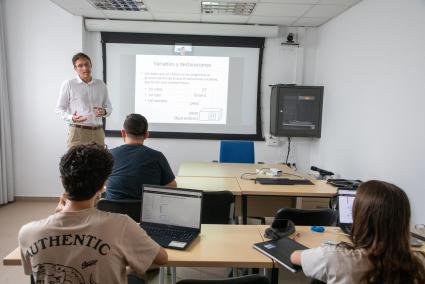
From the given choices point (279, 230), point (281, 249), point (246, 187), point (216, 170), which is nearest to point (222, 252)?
point (281, 249)

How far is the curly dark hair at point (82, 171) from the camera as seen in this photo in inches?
45.8

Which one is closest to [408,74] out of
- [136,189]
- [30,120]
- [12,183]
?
[136,189]

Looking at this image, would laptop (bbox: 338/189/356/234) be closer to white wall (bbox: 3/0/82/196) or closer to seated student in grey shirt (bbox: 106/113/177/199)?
seated student in grey shirt (bbox: 106/113/177/199)

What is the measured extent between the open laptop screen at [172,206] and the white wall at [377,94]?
6.41 feet

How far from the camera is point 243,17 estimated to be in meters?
4.54

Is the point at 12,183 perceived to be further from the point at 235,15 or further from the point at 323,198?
the point at 323,198

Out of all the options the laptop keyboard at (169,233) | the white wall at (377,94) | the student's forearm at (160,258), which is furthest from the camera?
the white wall at (377,94)

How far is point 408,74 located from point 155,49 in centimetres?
348

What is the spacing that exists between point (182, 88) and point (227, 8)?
1370mm

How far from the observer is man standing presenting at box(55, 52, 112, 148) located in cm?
368

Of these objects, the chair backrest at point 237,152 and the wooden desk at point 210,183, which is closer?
the wooden desk at point 210,183

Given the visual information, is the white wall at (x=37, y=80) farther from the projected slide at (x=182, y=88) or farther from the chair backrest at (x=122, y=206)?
the chair backrest at (x=122, y=206)

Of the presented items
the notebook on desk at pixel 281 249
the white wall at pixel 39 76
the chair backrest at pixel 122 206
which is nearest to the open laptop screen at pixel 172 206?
the chair backrest at pixel 122 206

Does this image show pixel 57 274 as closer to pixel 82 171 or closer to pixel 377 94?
pixel 82 171
